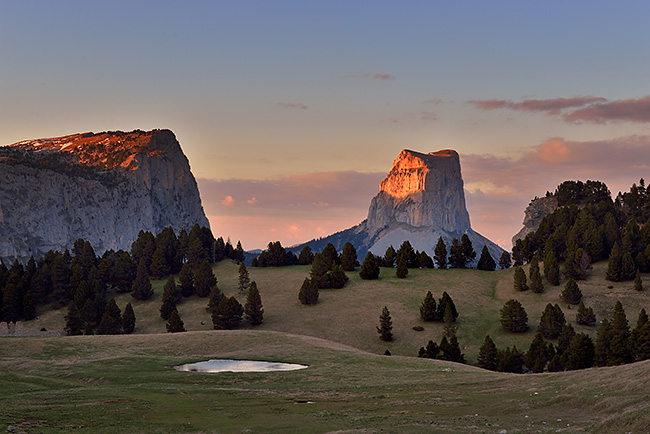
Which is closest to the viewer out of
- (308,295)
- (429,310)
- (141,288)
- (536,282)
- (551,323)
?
→ (551,323)

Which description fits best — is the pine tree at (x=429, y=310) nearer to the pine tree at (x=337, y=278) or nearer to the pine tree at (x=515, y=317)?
the pine tree at (x=515, y=317)

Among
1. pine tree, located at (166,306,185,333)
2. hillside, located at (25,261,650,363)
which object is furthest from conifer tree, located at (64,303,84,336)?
pine tree, located at (166,306,185,333)

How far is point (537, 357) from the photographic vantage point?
322 feet

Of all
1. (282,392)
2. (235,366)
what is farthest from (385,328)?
(282,392)

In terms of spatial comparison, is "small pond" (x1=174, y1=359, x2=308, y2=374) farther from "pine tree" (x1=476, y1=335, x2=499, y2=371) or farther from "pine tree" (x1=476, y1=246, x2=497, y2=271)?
"pine tree" (x1=476, y1=246, x2=497, y2=271)

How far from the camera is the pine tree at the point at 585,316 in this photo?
400 ft

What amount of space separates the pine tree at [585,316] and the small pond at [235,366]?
2923 inches

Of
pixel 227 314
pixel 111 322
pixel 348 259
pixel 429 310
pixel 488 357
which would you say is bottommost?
pixel 488 357

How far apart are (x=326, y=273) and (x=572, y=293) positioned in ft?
176

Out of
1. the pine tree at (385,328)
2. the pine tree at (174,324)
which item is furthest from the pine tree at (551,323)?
Answer: the pine tree at (174,324)

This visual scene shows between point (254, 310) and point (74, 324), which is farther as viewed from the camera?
point (74, 324)

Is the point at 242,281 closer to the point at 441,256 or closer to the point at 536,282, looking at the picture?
the point at 441,256

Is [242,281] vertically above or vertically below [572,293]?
above

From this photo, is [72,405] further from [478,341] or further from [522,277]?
[522,277]
